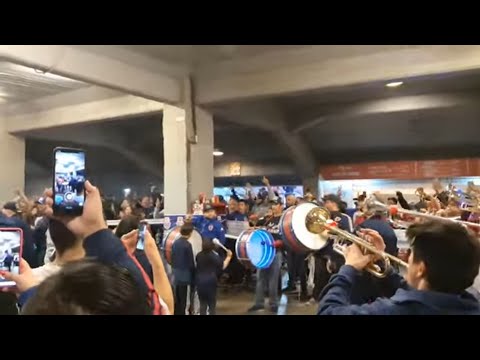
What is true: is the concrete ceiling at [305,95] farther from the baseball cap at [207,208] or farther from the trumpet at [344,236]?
the trumpet at [344,236]

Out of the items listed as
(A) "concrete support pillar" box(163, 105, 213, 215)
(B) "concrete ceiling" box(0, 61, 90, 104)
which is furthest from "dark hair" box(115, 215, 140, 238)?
(B) "concrete ceiling" box(0, 61, 90, 104)

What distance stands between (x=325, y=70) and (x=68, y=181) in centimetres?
571

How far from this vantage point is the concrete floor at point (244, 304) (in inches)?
245

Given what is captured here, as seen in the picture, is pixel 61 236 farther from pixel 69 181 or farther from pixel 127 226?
pixel 127 226

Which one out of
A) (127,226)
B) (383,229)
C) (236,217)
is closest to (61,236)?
(127,226)

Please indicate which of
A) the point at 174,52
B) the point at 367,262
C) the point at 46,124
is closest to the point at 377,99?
the point at 174,52

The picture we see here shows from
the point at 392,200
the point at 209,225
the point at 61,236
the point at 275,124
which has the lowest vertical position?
the point at 209,225

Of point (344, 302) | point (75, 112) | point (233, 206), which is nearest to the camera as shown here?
point (344, 302)

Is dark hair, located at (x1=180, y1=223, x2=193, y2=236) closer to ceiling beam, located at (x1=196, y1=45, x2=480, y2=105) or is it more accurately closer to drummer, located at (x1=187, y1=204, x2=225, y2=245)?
drummer, located at (x1=187, y1=204, x2=225, y2=245)

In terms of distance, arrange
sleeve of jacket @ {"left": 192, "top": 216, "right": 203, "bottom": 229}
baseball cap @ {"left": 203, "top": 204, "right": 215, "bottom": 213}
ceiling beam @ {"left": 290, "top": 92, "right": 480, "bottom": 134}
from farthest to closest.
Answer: ceiling beam @ {"left": 290, "top": 92, "right": 480, "bottom": 134} < baseball cap @ {"left": 203, "top": 204, "right": 215, "bottom": 213} < sleeve of jacket @ {"left": 192, "top": 216, "right": 203, "bottom": 229}

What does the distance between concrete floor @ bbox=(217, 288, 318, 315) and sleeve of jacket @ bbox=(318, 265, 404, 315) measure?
4232 mm

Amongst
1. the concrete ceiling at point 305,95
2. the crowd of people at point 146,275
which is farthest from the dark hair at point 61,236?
the concrete ceiling at point 305,95

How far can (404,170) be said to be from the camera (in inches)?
492

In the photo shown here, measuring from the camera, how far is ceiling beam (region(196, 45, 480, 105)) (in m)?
6.18
